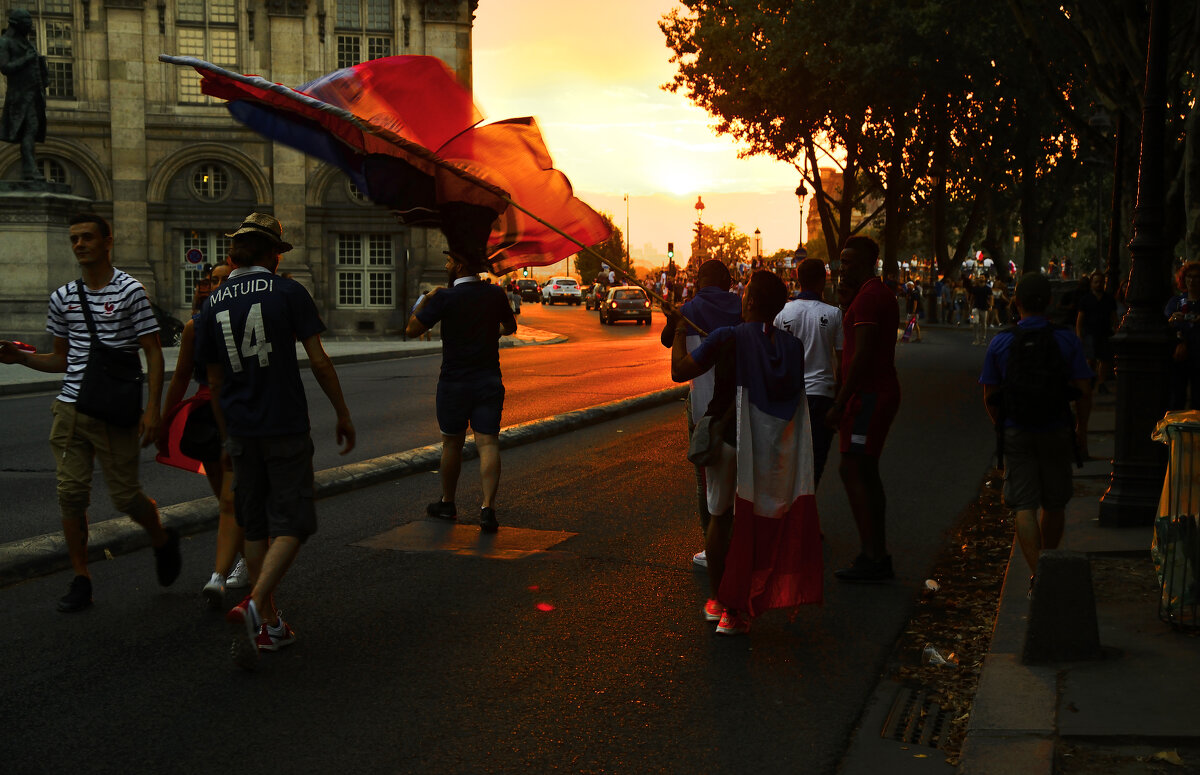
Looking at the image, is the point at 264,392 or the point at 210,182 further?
the point at 210,182

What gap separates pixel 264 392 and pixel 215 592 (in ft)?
4.35

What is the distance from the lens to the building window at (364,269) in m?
37.8

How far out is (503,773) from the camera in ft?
13.7

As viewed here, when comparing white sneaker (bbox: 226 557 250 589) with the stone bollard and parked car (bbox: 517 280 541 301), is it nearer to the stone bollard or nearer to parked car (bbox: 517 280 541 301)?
the stone bollard

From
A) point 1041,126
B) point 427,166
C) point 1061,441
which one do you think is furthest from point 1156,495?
point 1041,126

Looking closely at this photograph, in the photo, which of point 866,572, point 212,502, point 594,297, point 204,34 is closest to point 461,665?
point 866,572

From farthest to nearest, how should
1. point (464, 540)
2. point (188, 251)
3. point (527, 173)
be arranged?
point (188, 251)
point (464, 540)
point (527, 173)

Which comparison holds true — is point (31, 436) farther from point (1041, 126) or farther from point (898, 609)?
point (1041, 126)

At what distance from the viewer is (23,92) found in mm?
23609

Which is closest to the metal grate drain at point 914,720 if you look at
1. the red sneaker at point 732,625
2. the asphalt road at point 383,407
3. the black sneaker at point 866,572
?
the red sneaker at point 732,625

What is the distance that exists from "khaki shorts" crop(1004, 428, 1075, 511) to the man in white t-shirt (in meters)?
1.38

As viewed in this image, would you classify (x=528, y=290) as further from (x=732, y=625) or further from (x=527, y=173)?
(x=732, y=625)

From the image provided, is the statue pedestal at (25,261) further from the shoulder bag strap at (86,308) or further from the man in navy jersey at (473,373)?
the shoulder bag strap at (86,308)

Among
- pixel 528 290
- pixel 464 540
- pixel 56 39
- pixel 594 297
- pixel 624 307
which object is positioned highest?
pixel 56 39
